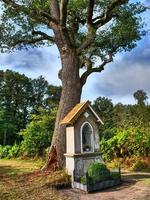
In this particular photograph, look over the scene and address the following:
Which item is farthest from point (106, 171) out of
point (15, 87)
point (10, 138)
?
point (15, 87)

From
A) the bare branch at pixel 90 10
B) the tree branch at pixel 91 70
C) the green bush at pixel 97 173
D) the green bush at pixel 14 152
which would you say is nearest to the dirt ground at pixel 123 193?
the green bush at pixel 97 173

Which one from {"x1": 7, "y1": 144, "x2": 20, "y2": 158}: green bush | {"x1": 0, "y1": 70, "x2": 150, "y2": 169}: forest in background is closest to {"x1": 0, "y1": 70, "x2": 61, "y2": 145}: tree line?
{"x1": 0, "y1": 70, "x2": 150, "y2": 169}: forest in background

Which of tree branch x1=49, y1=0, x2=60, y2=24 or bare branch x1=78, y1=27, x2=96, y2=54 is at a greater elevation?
tree branch x1=49, y1=0, x2=60, y2=24

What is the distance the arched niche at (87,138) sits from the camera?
13.5m

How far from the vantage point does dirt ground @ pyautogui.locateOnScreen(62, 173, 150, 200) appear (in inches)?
412

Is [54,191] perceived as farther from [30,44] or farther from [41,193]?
[30,44]

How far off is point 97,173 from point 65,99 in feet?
14.1

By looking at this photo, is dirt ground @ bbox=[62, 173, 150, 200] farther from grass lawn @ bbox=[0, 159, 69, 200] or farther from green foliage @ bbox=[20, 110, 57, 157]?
green foliage @ bbox=[20, 110, 57, 157]

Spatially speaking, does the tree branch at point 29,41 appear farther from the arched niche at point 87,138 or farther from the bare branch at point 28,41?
the arched niche at point 87,138

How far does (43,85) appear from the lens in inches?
2714

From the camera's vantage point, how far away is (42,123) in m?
28.3

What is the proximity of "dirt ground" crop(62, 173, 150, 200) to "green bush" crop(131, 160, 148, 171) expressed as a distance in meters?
4.60

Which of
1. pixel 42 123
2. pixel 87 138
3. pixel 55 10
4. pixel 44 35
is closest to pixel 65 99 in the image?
pixel 87 138

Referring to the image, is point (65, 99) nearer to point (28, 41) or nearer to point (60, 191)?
point (60, 191)
